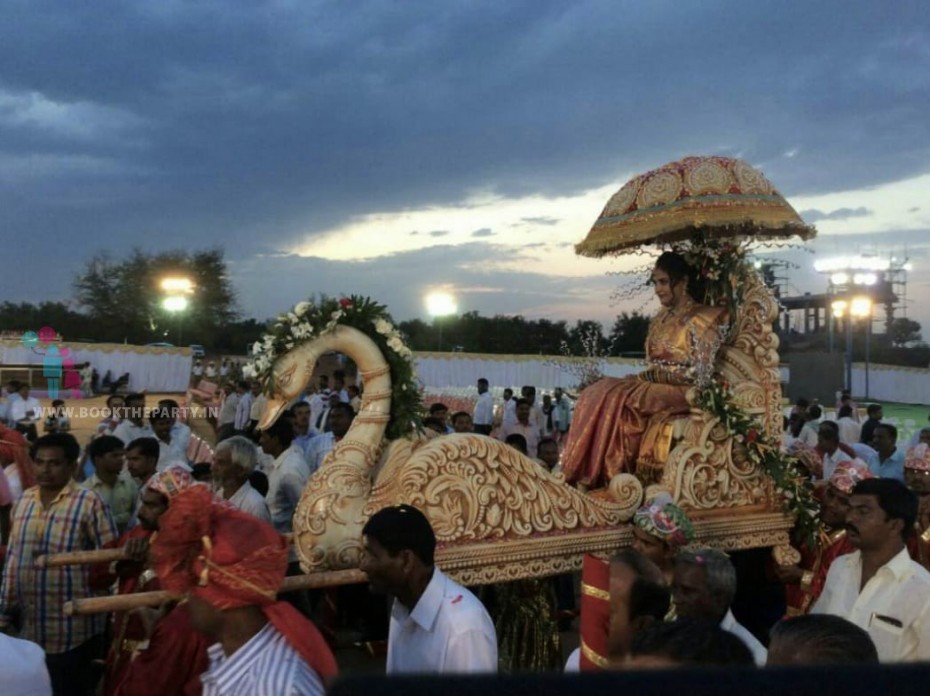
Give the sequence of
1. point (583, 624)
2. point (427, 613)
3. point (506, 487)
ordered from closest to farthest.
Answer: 1. point (427, 613)
2. point (583, 624)
3. point (506, 487)

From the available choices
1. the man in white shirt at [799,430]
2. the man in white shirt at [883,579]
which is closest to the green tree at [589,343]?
the man in white shirt at [883,579]

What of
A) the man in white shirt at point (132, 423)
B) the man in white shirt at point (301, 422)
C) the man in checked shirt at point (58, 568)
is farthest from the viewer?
the man in white shirt at point (301, 422)

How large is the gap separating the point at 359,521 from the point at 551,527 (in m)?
1.18

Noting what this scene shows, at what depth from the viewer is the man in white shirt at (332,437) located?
733 centimetres

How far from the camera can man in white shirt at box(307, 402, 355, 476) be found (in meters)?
7.33

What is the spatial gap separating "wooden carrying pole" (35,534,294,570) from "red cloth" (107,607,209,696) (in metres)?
1.12

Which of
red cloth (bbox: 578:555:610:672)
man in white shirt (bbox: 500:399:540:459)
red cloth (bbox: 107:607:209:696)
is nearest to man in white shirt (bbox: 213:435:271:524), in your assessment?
red cloth (bbox: 107:607:209:696)

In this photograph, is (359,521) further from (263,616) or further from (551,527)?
(263,616)

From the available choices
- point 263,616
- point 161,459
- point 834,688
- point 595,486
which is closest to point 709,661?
point 834,688

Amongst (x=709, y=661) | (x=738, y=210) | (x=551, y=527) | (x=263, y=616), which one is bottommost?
(x=551, y=527)

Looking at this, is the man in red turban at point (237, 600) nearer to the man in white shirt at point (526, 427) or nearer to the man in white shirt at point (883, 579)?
the man in white shirt at point (883, 579)

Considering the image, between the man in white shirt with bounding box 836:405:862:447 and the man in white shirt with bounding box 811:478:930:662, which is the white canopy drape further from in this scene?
the man in white shirt with bounding box 811:478:930:662

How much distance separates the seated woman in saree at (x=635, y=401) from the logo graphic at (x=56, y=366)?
21726mm

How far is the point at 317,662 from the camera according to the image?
209 centimetres
